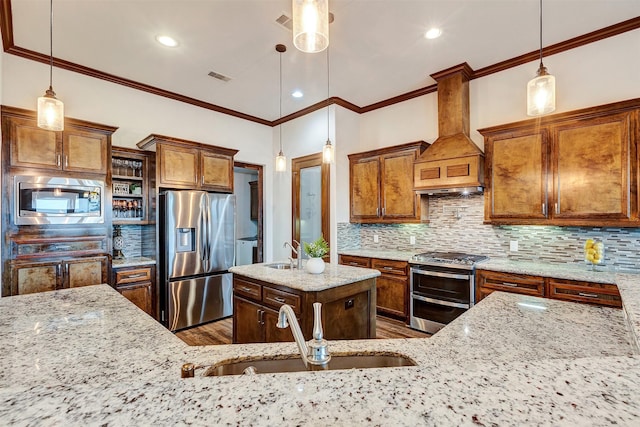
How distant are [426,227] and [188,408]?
4.24 m

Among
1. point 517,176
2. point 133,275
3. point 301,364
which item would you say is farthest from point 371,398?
point 133,275

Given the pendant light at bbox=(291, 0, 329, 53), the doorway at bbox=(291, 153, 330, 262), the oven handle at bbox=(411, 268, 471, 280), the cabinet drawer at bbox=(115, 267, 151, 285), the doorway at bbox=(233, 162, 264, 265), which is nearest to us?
the pendant light at bbox=(291, 0, 329, 53)

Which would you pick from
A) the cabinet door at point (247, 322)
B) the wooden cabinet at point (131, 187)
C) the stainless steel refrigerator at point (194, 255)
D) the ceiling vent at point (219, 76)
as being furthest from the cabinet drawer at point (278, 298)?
the ceiling vent at point (219, 76)

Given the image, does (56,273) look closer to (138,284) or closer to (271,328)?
(138,284)

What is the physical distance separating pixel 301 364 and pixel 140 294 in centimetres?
319

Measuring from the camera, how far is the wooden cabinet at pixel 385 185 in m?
4.14

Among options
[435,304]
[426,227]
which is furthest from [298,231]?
[435,304]

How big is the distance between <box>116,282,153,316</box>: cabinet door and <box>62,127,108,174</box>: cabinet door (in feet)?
4.33

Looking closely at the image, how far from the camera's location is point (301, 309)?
7.68ft

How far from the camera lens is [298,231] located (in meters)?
5.16

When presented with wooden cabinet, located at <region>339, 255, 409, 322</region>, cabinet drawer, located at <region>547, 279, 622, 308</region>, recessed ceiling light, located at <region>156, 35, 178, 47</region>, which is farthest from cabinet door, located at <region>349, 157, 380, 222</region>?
recessed ceiling light, located at <region>156, 35, 178, 47</region>

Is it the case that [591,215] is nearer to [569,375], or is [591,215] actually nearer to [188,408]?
[569,375]

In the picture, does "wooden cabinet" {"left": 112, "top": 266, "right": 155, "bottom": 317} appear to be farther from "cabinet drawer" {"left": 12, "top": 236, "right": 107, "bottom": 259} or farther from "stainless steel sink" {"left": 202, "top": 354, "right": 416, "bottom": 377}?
"stainless steel sink" {"left": 202, "top": 354, "right": 416, "bottom": 377}

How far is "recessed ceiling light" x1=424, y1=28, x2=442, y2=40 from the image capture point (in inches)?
117
